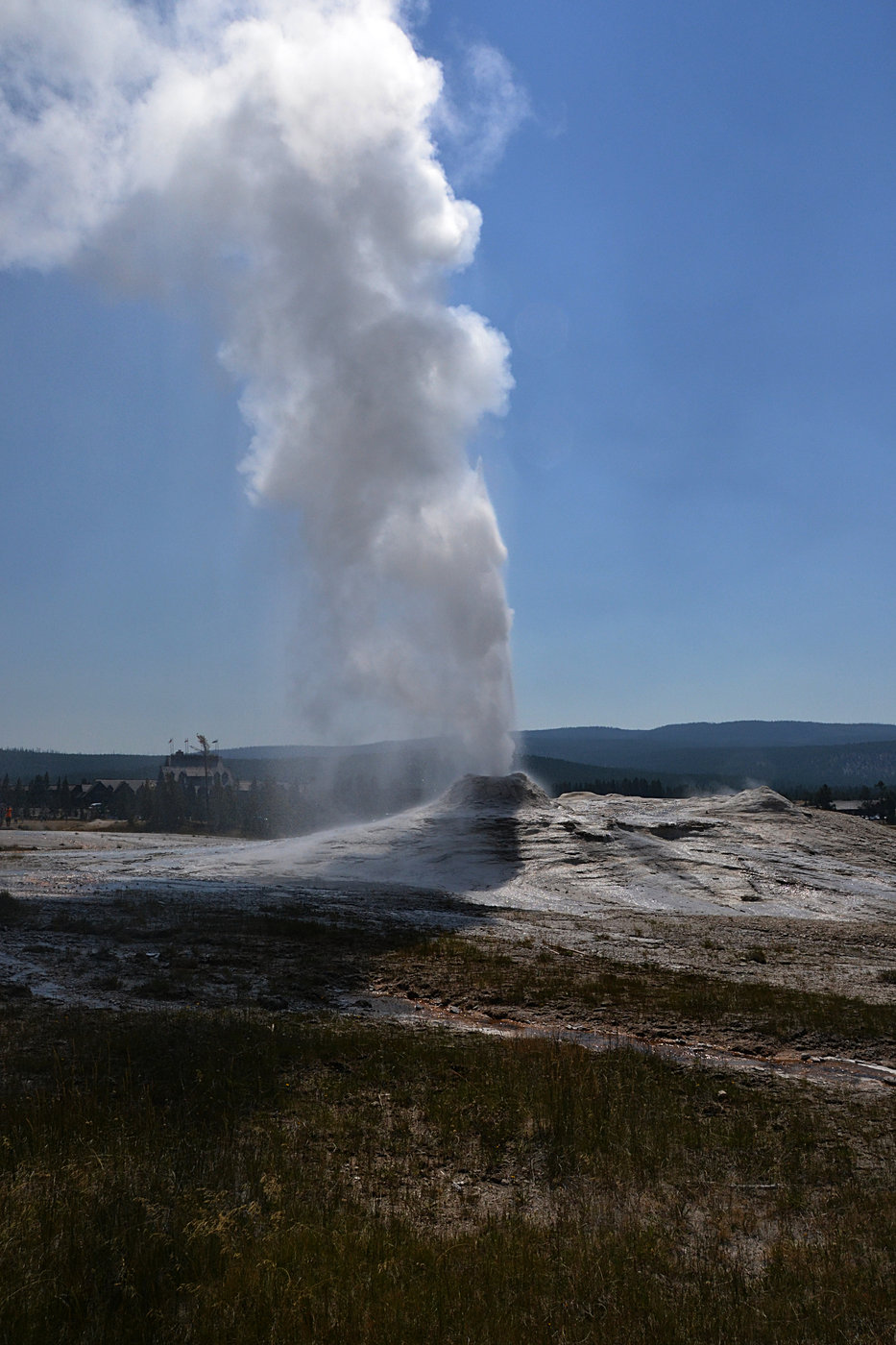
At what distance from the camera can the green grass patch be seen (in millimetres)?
5363

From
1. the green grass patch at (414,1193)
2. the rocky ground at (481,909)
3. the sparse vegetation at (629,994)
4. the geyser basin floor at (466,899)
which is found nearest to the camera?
the green grass patch at (414,1193)

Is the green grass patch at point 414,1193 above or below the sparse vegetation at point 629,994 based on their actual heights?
above

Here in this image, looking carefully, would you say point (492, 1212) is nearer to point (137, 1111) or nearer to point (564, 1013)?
point (137, 1111)

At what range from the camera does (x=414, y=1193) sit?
7762 millimetres

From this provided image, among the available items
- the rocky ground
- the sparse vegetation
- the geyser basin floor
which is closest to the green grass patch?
the sparse vegetation

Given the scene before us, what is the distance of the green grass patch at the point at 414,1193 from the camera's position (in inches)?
211

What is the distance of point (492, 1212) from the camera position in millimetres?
7426

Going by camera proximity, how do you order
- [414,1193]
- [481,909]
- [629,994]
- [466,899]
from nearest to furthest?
[414,1193] < [629,994] < [481,909] < [466,899]

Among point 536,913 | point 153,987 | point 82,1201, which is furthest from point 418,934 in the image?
point 82,1201

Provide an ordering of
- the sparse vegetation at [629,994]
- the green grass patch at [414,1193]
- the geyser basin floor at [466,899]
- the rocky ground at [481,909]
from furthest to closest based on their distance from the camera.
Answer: the geyser basin floor at [466,899]
the rocky ground at [481,909]
the sparse vegetation at [629,994]
the green grass patch at [414,1193]

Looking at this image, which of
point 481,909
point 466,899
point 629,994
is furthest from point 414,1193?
point 466,899

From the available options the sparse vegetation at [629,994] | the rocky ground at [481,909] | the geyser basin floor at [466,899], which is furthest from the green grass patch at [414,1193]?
the geyser basin floor at [466,899]

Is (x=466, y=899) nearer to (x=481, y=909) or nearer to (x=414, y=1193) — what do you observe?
(x=481, y=909)

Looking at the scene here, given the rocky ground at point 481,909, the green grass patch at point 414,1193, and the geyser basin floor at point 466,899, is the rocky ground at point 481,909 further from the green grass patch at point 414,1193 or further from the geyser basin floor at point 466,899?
the green grass patch at point 414,1193
